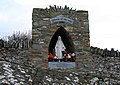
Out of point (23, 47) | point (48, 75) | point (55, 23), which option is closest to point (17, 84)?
point (48, 75)

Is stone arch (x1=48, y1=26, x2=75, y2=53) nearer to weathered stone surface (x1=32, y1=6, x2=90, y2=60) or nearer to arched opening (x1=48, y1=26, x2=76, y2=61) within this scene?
arched opening (x1=48, y1=26, x2=76, y2=61)

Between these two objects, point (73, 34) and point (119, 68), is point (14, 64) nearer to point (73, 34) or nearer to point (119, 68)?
point (73, 34)

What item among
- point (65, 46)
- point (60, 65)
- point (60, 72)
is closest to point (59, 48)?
point (65, 46)

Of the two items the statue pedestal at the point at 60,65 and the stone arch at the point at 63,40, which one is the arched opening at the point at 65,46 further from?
the statue pedestal at the point at 60,65

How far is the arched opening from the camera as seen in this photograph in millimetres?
8865

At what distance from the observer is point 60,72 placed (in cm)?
780

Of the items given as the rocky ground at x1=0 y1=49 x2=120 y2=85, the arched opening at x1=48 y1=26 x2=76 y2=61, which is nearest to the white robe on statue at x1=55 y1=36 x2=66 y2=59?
the arched opening at x1=48 y1=26 x2=76 y2=61

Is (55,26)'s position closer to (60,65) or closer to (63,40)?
(63,40)

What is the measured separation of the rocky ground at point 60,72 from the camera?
22.6ft

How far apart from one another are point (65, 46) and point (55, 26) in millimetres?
710

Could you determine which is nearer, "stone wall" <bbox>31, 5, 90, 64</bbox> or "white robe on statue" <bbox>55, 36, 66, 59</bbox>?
"stone wall" <bbox>31, 5, 90, 64</bbox>

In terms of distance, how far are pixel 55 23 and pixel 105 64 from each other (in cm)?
177

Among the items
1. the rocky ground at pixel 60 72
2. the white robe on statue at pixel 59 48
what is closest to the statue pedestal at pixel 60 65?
the rocky ground at pixel 60 72

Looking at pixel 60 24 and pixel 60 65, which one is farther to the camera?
pixel 60 24
